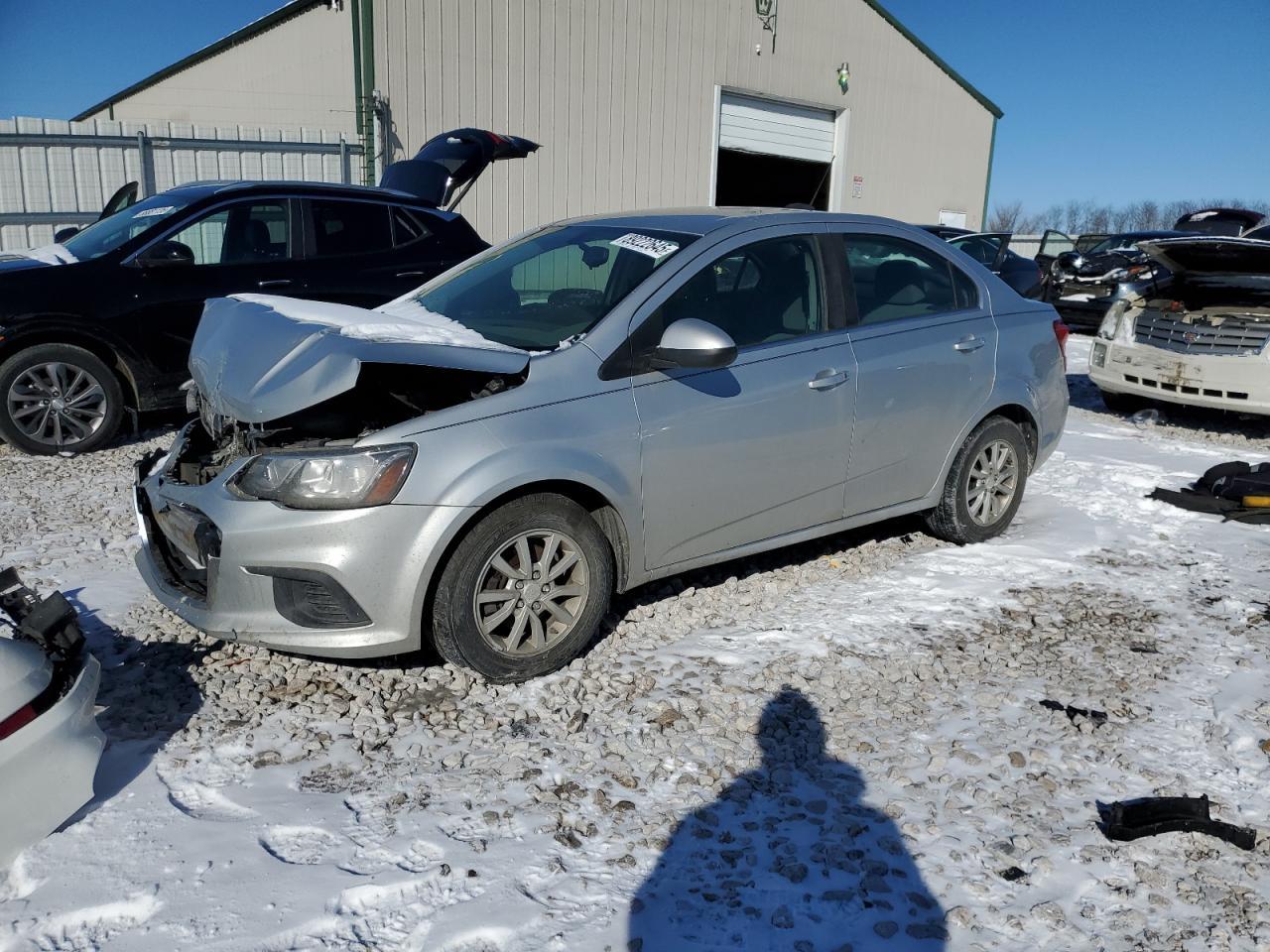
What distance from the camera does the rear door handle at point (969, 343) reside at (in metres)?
4.80

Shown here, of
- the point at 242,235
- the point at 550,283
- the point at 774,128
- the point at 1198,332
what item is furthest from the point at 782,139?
the point at 550,283

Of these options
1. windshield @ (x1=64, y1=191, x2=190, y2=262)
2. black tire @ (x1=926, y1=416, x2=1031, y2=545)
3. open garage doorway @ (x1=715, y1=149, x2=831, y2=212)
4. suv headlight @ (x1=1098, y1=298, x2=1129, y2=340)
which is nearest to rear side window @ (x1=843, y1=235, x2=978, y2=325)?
black tire @ (x1=926, y1=416, x2=1031, y2=545)

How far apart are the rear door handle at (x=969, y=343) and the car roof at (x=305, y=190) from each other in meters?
4.54

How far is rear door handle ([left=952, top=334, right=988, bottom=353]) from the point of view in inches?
189

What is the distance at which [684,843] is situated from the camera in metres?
2.74

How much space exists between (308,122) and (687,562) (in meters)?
12.3

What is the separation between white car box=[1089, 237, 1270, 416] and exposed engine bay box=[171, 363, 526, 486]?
6.59 metres

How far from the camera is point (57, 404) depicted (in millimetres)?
6441

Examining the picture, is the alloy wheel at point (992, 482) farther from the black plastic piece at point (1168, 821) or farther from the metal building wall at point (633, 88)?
the metal building wall at point (633, 88)

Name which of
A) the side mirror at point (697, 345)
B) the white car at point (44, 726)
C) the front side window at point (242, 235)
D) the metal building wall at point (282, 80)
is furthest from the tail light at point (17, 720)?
the metal building wall at point (282, 80)

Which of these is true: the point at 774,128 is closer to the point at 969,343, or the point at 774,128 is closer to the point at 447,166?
the point at 447,166

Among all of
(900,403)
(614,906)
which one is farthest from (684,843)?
(900,403)

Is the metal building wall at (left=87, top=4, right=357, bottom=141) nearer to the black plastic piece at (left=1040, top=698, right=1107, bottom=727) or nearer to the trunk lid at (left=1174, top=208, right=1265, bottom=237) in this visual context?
the black plastic piece at (left=1040, top=698, right=1107, bottom=727)

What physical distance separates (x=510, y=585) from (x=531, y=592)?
86 millimetres
